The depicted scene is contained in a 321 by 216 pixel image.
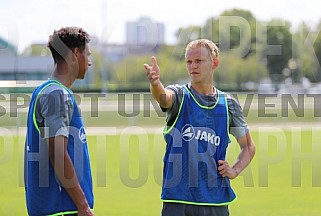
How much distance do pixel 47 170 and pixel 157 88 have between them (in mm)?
819

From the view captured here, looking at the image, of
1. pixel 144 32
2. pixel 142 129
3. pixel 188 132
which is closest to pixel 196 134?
pixel 188 132

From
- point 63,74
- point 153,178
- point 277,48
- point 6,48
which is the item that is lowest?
point 153,178

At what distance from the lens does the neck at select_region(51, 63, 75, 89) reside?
3.75 meters

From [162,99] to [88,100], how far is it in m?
14.9

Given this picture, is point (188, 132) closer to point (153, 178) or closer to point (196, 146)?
point (196, 146)

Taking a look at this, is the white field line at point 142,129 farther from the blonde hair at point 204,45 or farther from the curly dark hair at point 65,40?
the curly dark hair at point 65,40

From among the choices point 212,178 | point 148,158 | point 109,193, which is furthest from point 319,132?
point 212,178

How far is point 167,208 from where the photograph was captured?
4.11m

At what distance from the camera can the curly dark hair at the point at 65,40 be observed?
3.75m

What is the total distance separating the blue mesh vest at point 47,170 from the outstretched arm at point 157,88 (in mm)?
501

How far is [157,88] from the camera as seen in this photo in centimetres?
390

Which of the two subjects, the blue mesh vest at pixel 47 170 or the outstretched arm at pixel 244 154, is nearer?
the blue mesh vest at pixel 47 170

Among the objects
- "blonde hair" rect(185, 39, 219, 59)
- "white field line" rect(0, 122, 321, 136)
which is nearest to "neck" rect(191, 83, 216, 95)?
"blonde hair" rect(185, 39, 219, 59)

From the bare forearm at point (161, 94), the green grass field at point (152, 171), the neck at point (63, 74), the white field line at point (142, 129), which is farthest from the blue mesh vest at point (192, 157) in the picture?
the white field line at point (142, 129)
